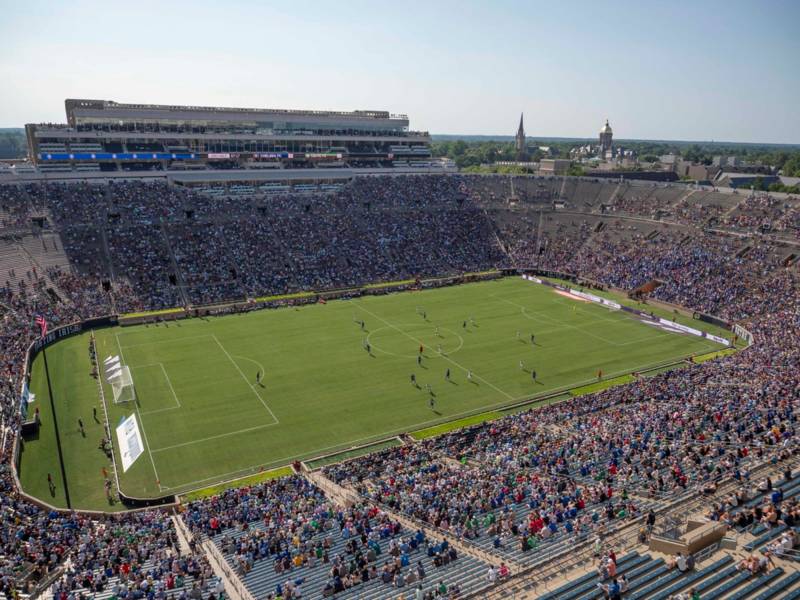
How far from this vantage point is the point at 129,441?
33938 mm

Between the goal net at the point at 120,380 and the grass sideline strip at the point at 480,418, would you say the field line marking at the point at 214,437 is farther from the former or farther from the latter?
the grass sideline strip at the point at 480,418

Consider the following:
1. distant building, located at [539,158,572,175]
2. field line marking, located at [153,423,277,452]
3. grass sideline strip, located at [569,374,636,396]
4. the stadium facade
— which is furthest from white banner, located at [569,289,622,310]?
distant building, located at [539,158,572,175]

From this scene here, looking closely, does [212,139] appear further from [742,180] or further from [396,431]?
[742,180]

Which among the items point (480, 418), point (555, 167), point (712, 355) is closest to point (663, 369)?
point (712, 355)

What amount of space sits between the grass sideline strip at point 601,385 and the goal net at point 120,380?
29.4 meters

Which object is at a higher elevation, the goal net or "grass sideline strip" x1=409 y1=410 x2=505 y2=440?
the goal net

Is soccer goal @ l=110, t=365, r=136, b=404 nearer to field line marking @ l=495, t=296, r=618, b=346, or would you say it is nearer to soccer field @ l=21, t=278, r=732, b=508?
soccer field @ l=21, t=278, r=732, b=508

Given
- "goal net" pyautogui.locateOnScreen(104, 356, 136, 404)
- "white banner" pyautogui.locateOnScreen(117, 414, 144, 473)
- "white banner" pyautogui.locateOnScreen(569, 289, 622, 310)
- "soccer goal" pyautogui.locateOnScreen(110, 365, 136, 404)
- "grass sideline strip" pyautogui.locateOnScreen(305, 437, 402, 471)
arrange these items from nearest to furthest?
"grass sideline strip" pyautogui.locateOnScreen(305, 437, 402, 471) < "white banner" pyautogui.locateOnScreen(117, 414, 144, 473) < "soccer goal" pyautogui.locateOnScreen(110, 365, 136, 404) < "goal net" pyautogui.locateOnScreen(104, 356, 136, 404) < "white banner" pyautogui.locateOnScreen(569, 289, 622, 310)

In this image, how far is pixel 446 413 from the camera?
38.1m

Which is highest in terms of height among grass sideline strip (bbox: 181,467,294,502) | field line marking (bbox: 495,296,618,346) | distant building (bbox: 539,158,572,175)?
distant building (bbox: 539,158,572,175)

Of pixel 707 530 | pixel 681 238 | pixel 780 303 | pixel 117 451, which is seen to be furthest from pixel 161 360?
pixel 681 238

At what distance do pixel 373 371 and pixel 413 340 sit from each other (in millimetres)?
7610

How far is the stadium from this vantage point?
66.4 ft

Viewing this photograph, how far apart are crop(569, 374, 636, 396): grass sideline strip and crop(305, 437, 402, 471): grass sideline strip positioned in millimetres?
14264
